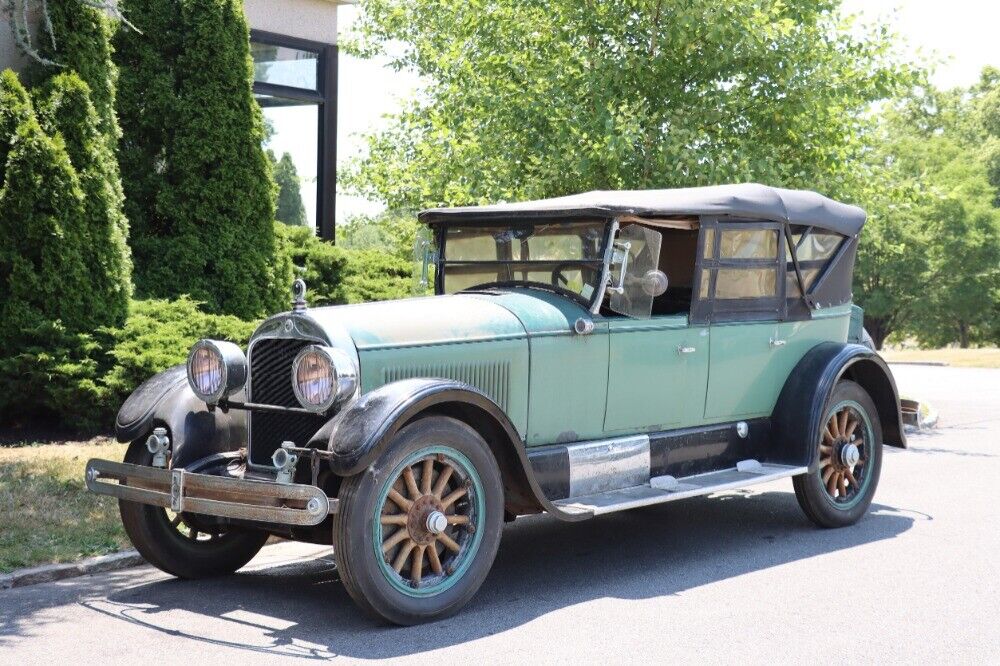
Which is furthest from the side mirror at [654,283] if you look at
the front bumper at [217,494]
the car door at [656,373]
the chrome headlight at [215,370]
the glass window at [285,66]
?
the glass window at [285,66]

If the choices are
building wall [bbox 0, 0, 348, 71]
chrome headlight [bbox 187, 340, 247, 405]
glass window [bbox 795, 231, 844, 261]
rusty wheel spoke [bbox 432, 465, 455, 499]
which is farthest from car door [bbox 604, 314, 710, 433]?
building wall [bbox 0, 0, 348, 71]

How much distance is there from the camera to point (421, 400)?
221 inches

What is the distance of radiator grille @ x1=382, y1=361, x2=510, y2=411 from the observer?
19.8 feet

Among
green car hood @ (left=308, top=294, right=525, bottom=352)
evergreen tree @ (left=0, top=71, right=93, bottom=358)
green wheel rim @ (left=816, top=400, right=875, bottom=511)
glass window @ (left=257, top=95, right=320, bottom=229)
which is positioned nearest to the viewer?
green car hood @ (left=308, top=294, right=525, bottom=352)

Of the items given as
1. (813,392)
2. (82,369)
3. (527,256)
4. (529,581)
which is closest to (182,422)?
(529,581)

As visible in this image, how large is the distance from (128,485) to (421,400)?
5.04 ft

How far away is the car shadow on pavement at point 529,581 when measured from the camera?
17.9 feet

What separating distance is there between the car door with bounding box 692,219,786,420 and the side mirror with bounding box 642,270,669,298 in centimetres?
41

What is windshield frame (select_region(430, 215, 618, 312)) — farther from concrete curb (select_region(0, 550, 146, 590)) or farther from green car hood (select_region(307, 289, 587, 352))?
concrete curb (select_region(0, 550, 146, 590))

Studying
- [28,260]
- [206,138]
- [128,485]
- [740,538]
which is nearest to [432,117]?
[206,138]

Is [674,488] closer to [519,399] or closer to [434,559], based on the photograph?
[519,399]

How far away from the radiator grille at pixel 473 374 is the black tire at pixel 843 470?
221 cm

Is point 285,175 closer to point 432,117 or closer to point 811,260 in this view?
point 432,117

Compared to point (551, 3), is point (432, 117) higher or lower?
lower
